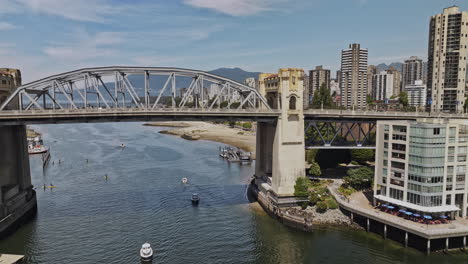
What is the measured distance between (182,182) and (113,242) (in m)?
28.6

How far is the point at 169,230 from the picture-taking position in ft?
156

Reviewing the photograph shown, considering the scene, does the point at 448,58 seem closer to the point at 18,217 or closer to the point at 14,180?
the point at 14,180

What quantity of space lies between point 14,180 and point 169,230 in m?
24.8

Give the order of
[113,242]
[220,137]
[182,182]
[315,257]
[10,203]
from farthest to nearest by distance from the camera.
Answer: [220,137] < [182,182] < [10,203] < [113,242] < [315,257]

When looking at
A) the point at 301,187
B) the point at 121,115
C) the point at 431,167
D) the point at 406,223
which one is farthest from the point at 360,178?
the point at 121,115

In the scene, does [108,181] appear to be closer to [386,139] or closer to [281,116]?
[281,116]

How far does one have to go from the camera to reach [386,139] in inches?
1908

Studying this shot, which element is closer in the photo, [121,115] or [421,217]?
[421,217]

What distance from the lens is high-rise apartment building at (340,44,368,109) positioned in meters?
184

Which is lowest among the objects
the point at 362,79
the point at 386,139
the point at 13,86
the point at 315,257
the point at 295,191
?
the point at 315,257

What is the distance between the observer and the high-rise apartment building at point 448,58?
9888 centimetres

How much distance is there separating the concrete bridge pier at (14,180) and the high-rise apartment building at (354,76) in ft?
523

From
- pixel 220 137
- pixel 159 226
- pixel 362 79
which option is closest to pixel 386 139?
pixel 159 226

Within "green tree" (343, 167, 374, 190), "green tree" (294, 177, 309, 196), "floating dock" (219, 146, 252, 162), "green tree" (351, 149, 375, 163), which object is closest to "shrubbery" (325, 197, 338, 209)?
"green tree" (294, 177, 309, 196)
